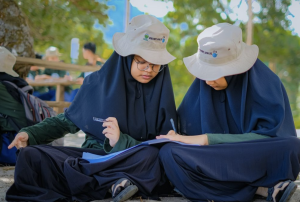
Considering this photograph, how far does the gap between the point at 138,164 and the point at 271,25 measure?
11.5m

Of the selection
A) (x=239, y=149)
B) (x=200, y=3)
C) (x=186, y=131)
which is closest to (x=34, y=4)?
(x=200, y=3)

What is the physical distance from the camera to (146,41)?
2916mm

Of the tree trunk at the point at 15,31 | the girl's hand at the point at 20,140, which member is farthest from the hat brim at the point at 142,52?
the tree trunk at the point at 15,31

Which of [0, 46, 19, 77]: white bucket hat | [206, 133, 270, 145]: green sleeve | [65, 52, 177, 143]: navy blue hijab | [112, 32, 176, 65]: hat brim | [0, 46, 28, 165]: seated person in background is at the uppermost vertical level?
[112, 32, 176, 65]: hat brim

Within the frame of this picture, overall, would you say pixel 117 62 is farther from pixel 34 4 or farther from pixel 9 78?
pixel 34 4

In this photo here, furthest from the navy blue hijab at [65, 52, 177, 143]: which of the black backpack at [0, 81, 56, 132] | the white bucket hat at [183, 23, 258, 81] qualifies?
the black backpack at [0, 81, 56, 132]

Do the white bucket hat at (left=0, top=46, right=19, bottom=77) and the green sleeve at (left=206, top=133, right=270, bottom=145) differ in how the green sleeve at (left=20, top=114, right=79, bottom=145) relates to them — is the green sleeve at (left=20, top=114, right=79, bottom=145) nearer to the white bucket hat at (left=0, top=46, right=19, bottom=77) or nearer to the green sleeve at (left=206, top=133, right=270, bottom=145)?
the green sleeve at (left=206, top=133, right=270, bottom=145)

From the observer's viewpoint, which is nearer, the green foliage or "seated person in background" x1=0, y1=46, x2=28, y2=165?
"seated person in background" x1=0, y1=46, x2=28, y2=165

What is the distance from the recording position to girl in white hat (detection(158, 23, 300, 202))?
2.39 m

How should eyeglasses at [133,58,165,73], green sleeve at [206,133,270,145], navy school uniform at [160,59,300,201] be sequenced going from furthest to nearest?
eyeglasses at [133,58,165,73] → green sleeve at [206,133,270,145] → navy school uniform at [160,59,300,201]

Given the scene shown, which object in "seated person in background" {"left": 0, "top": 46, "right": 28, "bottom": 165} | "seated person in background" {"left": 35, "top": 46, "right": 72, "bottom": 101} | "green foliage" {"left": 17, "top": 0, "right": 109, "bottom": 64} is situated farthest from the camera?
"green foliage" {"left": 17, "top": 0, "right": 109, "bottom": 64}

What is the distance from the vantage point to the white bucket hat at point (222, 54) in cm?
264

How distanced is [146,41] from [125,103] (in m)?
0.46

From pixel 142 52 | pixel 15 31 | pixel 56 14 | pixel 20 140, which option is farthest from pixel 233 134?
pixel 56 14
